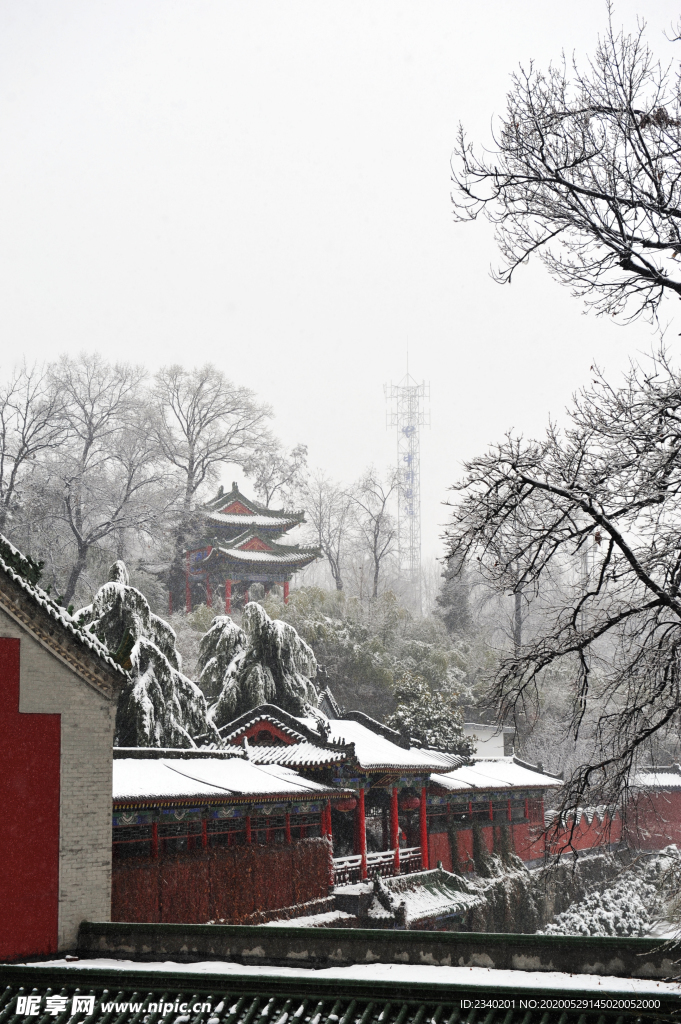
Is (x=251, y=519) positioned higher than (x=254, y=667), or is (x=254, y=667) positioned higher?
(x=251, y=519)

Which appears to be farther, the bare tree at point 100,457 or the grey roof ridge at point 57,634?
the bare tree at point 100,457

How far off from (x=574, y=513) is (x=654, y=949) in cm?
316

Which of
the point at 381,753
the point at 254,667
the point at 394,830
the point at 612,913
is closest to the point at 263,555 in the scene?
the point at 254,667

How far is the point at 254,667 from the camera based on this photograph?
25828 millimetres

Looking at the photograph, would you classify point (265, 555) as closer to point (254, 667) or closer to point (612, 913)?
point (254, 667)

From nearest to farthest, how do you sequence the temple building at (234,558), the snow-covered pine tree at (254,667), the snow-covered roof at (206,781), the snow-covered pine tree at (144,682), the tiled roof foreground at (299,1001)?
the tiled roof foreground at (299,1001), the snow-covered roof at (206,781), the snow-covered pine tree at (144,682), the snow-covered pine tree at (254,667), the temple building at (234,558)

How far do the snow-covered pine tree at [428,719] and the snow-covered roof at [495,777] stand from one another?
36.3 inches

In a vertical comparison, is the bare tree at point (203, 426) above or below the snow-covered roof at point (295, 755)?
above

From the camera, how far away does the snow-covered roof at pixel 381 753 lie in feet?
71.2

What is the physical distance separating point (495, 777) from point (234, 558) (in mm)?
18178

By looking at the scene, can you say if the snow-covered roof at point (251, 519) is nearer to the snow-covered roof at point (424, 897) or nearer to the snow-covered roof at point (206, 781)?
the snow-covered roof at point (424, 897)

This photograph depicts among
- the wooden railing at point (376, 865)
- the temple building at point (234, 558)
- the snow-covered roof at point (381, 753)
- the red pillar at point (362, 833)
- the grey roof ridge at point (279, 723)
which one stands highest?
the temple building at point (234, 558)

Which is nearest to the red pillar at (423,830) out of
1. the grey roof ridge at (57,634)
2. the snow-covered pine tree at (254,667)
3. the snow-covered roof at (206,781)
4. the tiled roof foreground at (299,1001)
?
the snow-covered pine tree at (254,667)

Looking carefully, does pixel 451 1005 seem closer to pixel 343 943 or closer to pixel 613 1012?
pixel 613 1012
